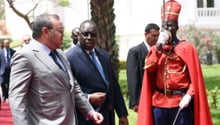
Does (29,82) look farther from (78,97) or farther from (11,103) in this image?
(78,97)

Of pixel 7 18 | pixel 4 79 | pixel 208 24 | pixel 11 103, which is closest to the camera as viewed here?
pixel 11 103

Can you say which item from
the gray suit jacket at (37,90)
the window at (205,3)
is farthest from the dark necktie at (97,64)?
the window at (205,3)

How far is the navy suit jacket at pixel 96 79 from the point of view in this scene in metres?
6.58

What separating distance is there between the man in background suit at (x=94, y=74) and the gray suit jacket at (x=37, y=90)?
1.27 metres

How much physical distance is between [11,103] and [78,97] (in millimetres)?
827

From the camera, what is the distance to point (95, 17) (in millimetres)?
15359

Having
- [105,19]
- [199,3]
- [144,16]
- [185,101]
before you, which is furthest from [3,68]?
[199,3]

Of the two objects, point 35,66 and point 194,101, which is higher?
point 35,66

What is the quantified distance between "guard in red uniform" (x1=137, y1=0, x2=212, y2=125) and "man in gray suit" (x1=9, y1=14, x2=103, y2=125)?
170 centimetres

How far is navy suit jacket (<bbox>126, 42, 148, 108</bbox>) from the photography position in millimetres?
8477

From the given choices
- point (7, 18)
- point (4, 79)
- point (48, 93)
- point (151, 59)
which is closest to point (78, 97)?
point (48, 93)

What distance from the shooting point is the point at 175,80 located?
6754mm

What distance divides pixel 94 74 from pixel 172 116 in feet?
3.17

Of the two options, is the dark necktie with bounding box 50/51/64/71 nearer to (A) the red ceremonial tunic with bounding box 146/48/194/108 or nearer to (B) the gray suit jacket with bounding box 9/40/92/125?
(B) the gray suit jacket with bounding box 9/40/92/125
